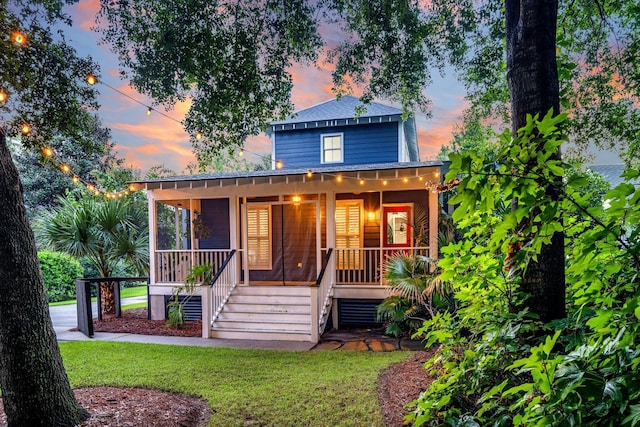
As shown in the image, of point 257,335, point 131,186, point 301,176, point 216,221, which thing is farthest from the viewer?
point 216,221

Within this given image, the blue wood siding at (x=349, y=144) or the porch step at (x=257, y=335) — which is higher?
the blue wood siding at (x=349, y=144)

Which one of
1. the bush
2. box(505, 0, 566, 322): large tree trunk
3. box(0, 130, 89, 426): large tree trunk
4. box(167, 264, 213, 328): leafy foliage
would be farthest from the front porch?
the bush

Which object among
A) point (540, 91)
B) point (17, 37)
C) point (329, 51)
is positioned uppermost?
point (329, 51)

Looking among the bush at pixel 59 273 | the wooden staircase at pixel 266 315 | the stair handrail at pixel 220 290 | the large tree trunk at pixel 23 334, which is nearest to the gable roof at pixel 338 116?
the stair handrail at pixel 220 290

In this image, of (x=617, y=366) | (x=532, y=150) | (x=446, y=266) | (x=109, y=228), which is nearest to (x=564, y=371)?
(x=617, y=366)

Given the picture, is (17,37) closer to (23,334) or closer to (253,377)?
(23,334)

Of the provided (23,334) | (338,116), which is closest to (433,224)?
(338,116)

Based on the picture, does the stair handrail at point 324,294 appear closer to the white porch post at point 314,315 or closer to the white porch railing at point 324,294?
the white porch railing at point 324,294

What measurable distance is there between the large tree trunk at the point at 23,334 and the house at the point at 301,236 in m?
3.97

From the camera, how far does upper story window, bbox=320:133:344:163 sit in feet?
39.8

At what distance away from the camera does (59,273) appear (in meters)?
12.9

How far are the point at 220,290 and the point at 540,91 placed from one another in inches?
275

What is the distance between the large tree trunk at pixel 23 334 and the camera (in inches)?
111

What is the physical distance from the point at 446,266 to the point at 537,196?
39.3 inches
